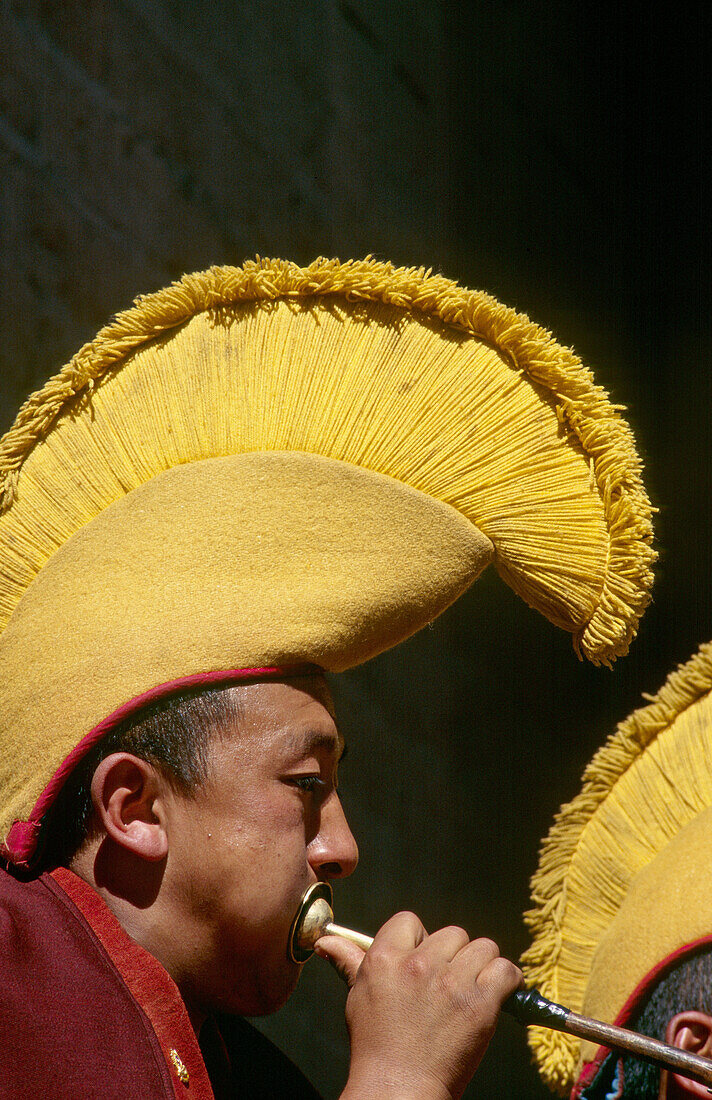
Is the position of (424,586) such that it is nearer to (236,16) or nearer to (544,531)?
(544,531)

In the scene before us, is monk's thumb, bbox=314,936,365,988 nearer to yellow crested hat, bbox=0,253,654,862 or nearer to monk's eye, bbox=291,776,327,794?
monk's eye, bbox=291,776,327,794

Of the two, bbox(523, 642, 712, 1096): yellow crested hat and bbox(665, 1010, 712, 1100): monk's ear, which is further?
bbox(523, 642, 712, 1096): yellow crested hat

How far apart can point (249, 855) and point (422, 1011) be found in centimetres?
26

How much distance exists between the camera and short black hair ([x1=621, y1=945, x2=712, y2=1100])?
1.86 metres

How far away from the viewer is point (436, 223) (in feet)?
10.4

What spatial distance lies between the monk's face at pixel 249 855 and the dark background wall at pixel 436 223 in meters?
0.87

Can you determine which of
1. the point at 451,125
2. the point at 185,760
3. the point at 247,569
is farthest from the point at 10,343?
the point at 451,125

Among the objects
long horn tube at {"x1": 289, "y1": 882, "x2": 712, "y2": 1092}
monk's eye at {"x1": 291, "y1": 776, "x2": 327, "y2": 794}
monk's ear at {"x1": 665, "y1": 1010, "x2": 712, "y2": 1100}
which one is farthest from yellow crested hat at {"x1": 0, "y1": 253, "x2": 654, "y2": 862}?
monk's ear at {"x1": 665, "y1": 1010, "x2": 712, "y2": 1100}

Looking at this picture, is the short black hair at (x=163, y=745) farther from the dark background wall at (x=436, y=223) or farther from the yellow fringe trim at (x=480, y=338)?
the dark background wall at (x=436, y=223)

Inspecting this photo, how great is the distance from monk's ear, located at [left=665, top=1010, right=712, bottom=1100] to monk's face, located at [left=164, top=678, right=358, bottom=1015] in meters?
0.69

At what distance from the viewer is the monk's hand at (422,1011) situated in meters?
1.28

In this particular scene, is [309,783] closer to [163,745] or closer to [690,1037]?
[163,745]

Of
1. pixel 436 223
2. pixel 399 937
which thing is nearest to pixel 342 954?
pixel 399 937

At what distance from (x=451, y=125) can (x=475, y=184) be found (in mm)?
173
